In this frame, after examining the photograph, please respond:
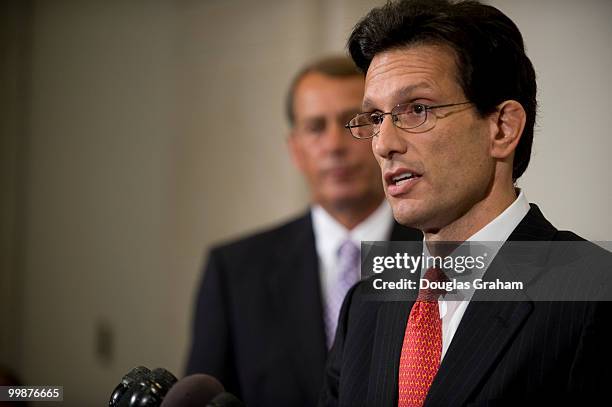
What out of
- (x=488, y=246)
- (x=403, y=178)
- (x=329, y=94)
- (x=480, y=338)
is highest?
(x=329, y=94)

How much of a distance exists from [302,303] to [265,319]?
118mm

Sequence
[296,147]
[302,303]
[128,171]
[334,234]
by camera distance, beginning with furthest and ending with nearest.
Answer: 1. [128,171]
2. [296,147]
3. [334,234]
4. [302,303]

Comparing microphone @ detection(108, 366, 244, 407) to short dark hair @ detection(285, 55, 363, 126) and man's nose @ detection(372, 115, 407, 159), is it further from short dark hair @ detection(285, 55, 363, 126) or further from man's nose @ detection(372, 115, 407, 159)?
short dark hair @ detection(285, 55, 363, 126)

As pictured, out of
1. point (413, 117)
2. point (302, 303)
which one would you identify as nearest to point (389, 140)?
point (413, 117)

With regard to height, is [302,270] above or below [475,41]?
below

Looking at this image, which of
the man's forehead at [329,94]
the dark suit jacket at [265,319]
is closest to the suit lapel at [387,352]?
the dark suit jacket at [265,319]

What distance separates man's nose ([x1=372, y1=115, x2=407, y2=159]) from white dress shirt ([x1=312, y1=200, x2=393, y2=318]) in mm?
1129

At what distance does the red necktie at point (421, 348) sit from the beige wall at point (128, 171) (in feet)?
8.44

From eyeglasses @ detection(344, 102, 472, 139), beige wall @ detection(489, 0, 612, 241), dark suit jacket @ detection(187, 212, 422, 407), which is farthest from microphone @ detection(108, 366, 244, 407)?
dark suit jacket @ detection(187, 212, 422, 407)

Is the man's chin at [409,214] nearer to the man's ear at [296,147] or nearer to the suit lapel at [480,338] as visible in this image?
the suit lapel at [480,338]

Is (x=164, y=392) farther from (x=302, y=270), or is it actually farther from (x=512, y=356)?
(x=302, y=270)

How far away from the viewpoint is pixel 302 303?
2.33m

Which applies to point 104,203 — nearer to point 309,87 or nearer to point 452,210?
point 309,87

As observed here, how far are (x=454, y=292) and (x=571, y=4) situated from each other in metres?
0.86
